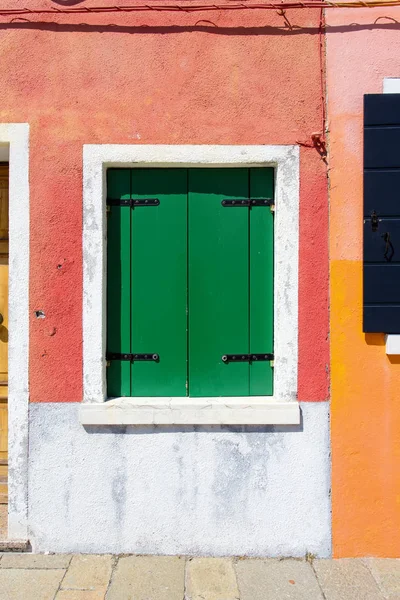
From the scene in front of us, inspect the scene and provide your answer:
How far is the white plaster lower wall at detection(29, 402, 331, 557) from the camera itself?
3.26m

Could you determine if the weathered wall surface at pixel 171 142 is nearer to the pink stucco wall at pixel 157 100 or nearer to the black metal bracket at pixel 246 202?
the pink stucco wall at pixel 157 100

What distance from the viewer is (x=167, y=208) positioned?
11.1 feet

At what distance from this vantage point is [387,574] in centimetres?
307

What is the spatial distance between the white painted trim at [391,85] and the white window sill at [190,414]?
6.98 feet

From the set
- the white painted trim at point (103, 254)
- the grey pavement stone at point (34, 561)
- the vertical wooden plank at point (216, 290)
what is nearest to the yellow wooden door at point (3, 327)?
the grey pavement stone at point (34, 561)

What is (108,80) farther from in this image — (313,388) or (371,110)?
(313,388)

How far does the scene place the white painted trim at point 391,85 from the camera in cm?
324

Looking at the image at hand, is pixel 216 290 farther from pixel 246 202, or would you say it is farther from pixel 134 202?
pixel 134 202

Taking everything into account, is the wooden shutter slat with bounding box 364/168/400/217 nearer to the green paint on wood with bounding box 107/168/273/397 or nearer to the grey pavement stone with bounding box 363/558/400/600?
the green paint on wood with bounding box 107/168/273/397

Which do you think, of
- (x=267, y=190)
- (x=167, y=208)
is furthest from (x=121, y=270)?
(x=267, y=190)

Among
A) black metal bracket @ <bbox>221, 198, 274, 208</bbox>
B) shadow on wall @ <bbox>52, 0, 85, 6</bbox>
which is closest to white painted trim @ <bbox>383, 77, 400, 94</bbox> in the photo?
black metal bracket @ <bbox>221, 198, 274, 208</bbox>

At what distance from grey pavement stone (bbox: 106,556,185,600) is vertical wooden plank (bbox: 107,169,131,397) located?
1060 millimetres

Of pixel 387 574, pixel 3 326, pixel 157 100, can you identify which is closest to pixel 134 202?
pixel 157 100

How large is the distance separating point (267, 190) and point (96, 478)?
7.29 feet
